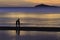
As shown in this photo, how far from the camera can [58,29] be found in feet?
3.43

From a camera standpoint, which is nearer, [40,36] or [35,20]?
[40,36]

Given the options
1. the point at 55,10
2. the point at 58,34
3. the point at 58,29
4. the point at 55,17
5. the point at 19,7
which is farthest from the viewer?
the point at 19,7

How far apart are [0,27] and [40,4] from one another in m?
→ 0.75

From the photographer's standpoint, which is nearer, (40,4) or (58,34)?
(58,34)

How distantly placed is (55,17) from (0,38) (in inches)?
22.5

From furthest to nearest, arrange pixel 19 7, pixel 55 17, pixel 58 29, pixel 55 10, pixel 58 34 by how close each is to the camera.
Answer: pixel 19 7 → pixel 55 10 → pixel 55 17 → pixel 58 34 → pixel 58 29

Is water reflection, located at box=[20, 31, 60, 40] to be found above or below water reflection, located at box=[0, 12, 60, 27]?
below

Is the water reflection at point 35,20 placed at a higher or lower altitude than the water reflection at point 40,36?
higher

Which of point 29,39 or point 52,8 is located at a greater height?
point 52,8

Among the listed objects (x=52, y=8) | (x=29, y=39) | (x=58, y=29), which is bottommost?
(x=29, y=39)

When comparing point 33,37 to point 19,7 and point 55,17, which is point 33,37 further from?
point 19,7

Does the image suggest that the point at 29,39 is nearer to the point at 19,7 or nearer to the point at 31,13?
the point at 31,13

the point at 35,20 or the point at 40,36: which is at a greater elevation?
the point at 35,20

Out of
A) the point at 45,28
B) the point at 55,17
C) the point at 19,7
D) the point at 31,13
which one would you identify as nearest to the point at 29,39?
the point at 45,28
